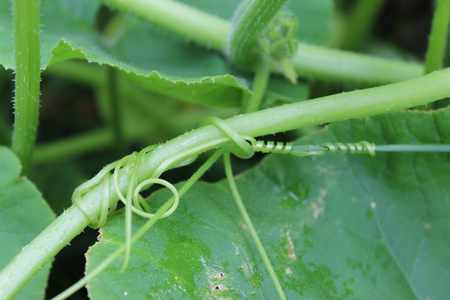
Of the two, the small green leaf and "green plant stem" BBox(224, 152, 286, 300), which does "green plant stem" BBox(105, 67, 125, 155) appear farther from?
"green plant stem" BBox(224, 152, 286, 300)

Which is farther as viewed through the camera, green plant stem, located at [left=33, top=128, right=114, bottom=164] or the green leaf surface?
green plant stem, located at [left=33, top=128, right=114, bottom=164]

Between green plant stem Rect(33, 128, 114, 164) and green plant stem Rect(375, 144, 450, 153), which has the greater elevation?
green plant stem Rect(33, 128, 114, 164)


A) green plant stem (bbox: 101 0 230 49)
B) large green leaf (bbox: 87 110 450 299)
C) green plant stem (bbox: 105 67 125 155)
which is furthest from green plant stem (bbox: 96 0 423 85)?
large green leaf (bbox: 87 110 450 299)

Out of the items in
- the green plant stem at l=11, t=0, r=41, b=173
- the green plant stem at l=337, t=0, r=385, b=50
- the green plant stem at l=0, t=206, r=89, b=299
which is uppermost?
the green plant stem at l=337, t=0, r=385, b=50

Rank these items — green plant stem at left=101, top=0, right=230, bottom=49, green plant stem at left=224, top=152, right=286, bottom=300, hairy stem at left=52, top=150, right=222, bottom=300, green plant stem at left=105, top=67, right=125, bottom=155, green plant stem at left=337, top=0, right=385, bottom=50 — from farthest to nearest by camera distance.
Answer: green plant stem at left=337, top=0, right=385, bottom=50 → green plant stem at left=105, top=67, right=125, bottom=155 → green plant stem at left=101, top=0, right=230, bottom=49 → green plant stem at left=224, top=152, right=286, bottom=300 → hairy stem at left=52, top=150, right=222, bottom=300

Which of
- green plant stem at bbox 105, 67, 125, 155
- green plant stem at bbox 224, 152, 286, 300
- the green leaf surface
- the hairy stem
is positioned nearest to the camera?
the hairy stem

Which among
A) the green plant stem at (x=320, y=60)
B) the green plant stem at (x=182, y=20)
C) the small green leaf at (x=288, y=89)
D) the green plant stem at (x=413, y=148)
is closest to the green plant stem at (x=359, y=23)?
the green plant stem at (x=320, y=60)

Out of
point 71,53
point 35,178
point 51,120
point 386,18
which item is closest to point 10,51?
point 71,53
